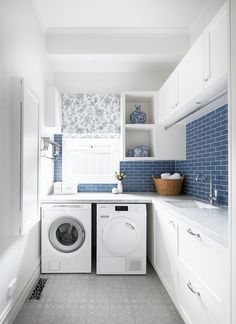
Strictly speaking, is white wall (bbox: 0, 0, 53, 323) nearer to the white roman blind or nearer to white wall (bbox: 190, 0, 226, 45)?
the white roman blind

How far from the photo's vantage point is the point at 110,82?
3.75 metres

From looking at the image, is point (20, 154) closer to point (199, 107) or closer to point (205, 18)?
point (199, 107)

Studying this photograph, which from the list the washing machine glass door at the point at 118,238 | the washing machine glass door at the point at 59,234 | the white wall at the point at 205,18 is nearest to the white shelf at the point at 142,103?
the white wall at the point at 205,18

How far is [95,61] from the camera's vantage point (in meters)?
3.35

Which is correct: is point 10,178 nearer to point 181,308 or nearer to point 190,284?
point 190,284

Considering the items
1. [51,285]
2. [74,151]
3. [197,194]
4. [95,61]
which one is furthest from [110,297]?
[95,61]

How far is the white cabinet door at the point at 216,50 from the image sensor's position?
63.9 inches

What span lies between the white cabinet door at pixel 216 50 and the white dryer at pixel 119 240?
1.69 m

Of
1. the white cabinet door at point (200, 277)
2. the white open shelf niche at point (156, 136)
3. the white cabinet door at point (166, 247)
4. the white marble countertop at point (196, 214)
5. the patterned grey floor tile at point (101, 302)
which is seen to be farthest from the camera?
the white open shelf niche at point (156, 136)

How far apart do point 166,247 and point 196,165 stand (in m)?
1.05

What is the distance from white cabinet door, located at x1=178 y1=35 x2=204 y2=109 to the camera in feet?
6.54

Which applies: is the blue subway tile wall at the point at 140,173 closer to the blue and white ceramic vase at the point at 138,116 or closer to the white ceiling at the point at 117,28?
the blue and white ceramic vase at the point at 138,116

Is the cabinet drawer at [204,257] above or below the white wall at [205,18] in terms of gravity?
below

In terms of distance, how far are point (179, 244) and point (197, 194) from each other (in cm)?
106
